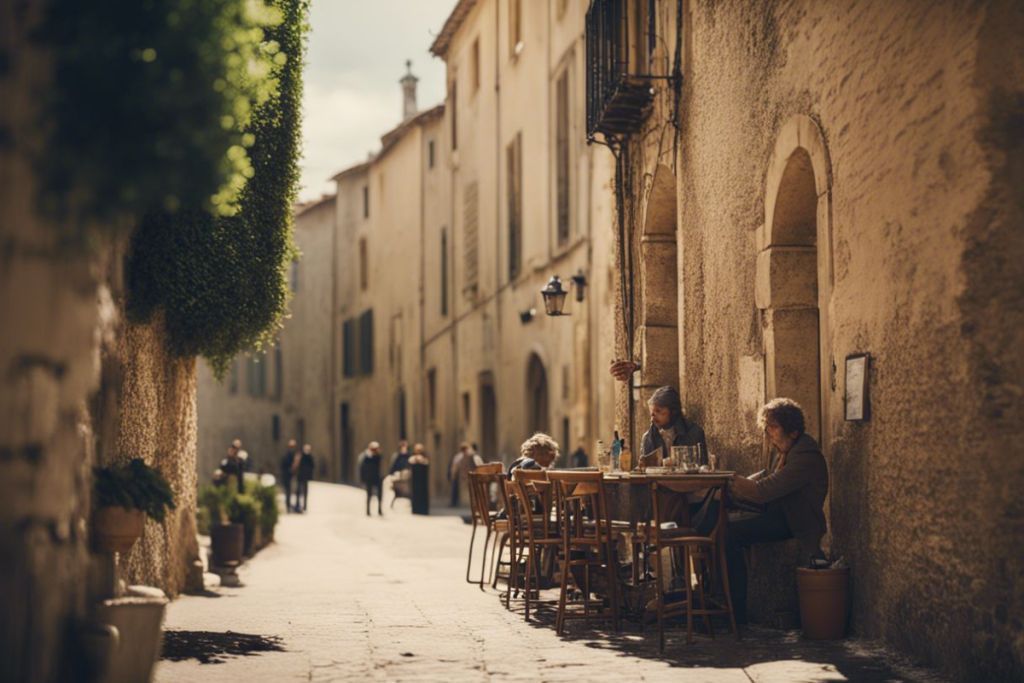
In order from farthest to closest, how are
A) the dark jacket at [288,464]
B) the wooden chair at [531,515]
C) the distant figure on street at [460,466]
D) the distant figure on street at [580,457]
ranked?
the dark jacket at [288,464], the distant figure on street at [460,466], the distant figure on street at [580,457], the wooden chair at [531,515]

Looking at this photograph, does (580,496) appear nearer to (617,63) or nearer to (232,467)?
(617,63)

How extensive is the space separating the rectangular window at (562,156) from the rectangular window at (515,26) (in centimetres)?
397

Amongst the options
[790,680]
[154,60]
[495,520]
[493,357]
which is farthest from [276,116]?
[493,357]

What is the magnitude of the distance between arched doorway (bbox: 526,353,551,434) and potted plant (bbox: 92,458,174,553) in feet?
62.9

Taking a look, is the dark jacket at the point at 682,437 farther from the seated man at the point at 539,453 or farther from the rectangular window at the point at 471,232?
the rectangular window at the point at 471,232

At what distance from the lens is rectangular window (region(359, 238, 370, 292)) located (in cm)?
4550

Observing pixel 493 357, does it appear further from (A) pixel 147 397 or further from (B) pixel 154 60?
(B) pixel 154 60

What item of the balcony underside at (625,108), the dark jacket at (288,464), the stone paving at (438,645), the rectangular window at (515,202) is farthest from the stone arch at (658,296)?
the dark jacket at (288,464)

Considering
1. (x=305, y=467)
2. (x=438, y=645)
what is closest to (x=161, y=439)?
(x=438, y=645)

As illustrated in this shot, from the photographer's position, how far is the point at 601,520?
945 centimetres

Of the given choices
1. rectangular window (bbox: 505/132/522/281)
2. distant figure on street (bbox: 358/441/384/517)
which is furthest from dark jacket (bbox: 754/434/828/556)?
distant figure on street (bbox: 358/441/384/517)

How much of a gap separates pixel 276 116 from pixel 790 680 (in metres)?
7.65

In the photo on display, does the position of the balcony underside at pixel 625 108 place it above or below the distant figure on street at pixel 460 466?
above

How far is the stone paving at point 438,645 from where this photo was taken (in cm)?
740
